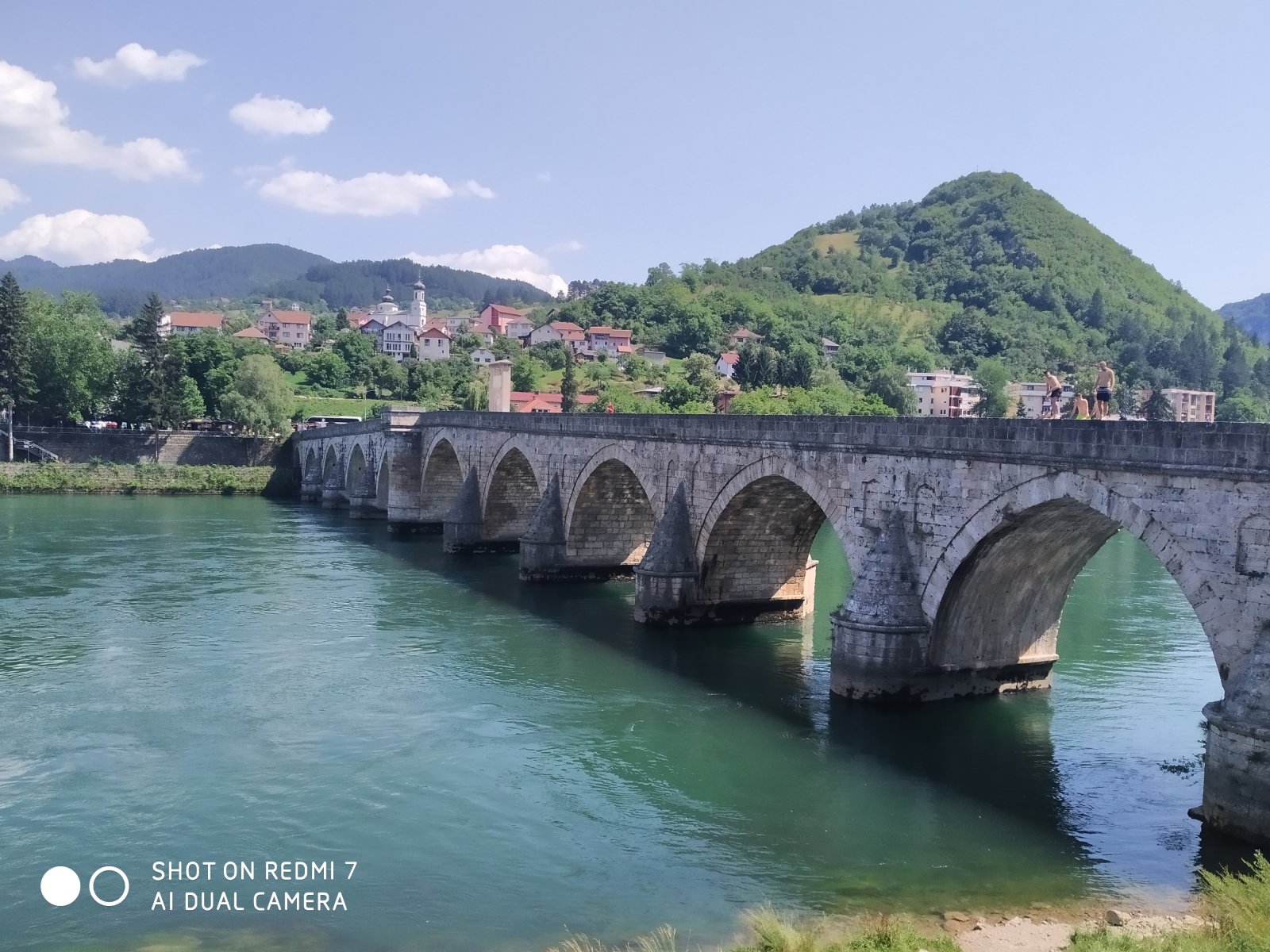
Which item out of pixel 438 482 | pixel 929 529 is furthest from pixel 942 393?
pixel 929 529

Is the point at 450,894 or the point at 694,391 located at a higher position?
the point at 694,391

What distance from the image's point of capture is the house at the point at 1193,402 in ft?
309

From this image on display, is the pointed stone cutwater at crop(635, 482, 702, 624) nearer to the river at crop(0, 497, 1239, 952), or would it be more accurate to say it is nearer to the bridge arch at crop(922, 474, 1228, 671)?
the river at crop(0, 497, 1239, 952)

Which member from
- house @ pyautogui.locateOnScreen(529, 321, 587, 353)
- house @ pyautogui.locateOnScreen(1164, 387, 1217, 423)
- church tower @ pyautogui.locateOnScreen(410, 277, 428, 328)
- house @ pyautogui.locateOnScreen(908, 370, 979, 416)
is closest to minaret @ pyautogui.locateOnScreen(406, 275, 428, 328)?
church tower @ pyautogui.locateOnScreen(410, 277, 428, 328)

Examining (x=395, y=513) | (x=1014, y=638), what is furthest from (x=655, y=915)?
(x=395, y=513)

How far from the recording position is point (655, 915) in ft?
34.9

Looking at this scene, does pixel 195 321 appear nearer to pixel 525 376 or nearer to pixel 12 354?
pixel 525 376

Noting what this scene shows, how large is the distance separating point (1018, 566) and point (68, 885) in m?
13.3

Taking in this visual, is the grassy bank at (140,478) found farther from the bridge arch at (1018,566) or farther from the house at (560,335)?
the house at (560,335)

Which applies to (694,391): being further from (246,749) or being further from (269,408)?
(246,749)

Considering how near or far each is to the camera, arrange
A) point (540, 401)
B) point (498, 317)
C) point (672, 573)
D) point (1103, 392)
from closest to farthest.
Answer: point (1103, 392) < point (672, 573) < point (540, 401) < point (498, 317)

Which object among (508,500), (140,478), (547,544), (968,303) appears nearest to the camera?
(547,544)

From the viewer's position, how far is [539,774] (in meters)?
14.7

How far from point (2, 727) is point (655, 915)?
1052cm
